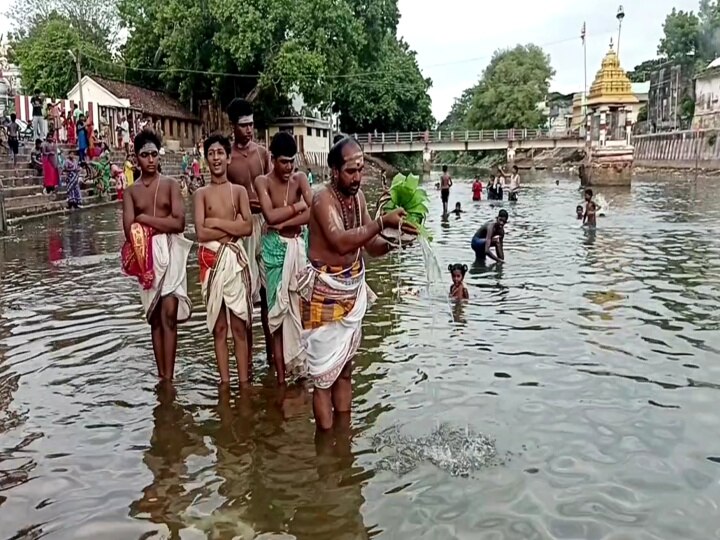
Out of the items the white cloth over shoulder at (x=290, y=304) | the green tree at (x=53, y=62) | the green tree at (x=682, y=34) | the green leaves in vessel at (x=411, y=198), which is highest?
the green tree at (x=682, y=34)

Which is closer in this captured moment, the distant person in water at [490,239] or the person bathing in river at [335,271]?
the person bathing in river at [335,271]

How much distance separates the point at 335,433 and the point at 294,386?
103 centimetres

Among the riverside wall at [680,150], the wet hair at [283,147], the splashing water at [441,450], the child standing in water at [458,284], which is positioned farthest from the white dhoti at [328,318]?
the riverside wall at [680,150]

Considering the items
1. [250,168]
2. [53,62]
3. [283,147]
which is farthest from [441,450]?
[53,62]

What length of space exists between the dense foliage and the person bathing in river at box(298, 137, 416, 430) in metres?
35.3

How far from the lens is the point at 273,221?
18.3 ft

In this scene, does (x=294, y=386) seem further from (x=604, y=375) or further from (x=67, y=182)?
(x=67, y=182)

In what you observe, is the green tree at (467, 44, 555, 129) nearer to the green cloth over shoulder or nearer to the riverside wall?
the riverside wall

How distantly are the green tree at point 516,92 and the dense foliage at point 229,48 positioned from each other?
816 inches

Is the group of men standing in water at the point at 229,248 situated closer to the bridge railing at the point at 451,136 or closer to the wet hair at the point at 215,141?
the wet hair at the point at 215,141

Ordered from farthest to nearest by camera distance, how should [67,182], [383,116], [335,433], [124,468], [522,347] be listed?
[383,116], [67,182], [522,347], [335,433], [124,468]

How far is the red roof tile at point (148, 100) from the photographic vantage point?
41928 millimetres

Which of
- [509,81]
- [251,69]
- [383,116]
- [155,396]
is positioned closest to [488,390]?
[155,396]

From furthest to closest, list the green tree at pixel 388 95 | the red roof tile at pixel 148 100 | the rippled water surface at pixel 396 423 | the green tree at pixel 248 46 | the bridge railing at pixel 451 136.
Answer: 1. the bridge railing at pixel 451 136
2. the green tree at pixel 388 95
3. the red roof tile at pixel 148 100
4. the green tree at pixel 248 46
5. the rippled water surface at pixel 396 423
